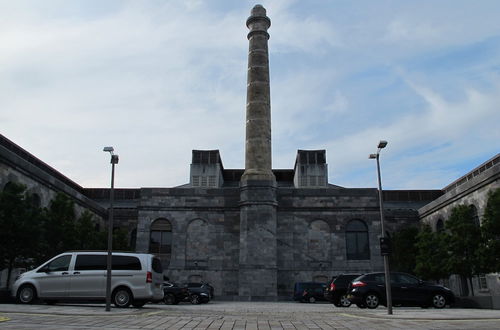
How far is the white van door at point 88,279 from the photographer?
59.4 feet

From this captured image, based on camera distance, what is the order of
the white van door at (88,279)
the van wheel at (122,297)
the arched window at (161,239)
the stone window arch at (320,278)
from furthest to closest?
1. the arched window at (161,239)
2. the stone window arch at (320,278)
3. the white van door at (88,279)
4. the van wheel at (122,297)

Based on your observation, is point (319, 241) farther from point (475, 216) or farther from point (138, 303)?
point (138, 303)

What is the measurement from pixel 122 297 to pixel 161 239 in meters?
21.9

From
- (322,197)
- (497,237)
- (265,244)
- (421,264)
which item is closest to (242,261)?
(265,244)

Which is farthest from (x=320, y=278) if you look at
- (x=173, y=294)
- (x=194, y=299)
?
(x=173, y=294)

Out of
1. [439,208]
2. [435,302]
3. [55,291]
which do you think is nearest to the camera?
[55,291]

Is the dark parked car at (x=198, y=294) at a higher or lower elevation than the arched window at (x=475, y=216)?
lower

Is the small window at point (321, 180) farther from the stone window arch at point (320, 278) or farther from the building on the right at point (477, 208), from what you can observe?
the stone window arch at point (320, 278)

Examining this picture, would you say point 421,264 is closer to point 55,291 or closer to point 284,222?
point 284,222

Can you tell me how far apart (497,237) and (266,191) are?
17.9m

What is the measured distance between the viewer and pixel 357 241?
39531mm

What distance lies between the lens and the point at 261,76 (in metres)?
40.4

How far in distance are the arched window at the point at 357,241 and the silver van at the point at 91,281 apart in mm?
23711

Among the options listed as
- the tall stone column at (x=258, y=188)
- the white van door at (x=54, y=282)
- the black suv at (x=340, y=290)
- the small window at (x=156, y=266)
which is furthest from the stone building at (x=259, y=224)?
the white van door at (x=54, y=282)
